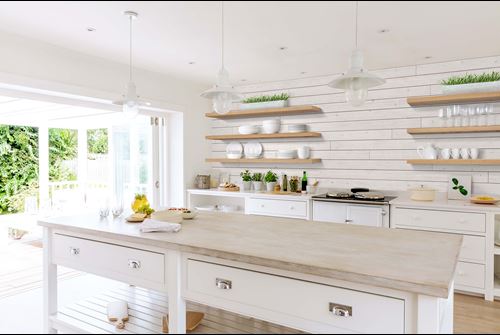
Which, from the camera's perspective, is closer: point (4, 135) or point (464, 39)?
point (464, 39)

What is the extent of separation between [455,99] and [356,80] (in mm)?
2226

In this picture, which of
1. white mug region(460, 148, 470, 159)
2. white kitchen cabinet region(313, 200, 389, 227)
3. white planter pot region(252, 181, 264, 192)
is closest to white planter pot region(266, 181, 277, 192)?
white planter pot region(252, 181, 264, 192)

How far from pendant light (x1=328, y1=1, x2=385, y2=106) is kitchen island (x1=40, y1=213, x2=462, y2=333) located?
0.79 m

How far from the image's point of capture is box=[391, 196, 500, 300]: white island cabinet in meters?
3.28

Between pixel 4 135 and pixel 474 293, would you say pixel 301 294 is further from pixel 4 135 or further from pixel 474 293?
pixel 4 135

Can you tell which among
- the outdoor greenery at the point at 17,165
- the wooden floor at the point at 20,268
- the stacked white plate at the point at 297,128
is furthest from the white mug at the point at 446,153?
the outdoor greenery at the point at 17,165

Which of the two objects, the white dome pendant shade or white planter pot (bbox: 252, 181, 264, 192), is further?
white planter pot (bbox: 252, 181, 264, 192)

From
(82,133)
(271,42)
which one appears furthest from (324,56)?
(82,133)

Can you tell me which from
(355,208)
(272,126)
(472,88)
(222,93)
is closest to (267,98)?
(272,126)

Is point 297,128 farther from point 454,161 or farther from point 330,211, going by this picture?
point 454,161

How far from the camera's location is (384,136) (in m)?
4.24

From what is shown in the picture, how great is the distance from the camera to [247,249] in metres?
1.69

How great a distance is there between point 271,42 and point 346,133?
1769 millimetres

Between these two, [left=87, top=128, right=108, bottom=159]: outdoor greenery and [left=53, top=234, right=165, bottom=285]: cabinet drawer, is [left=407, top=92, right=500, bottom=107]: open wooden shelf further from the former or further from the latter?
[left=87, top=128, right=108, bottom=159]: outdoor greenery
